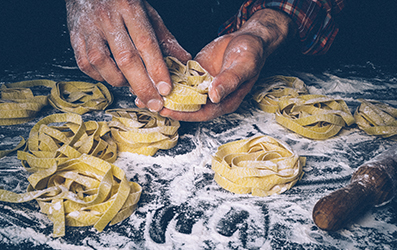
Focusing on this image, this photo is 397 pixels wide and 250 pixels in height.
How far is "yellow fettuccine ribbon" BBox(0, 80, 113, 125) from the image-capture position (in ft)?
7.61

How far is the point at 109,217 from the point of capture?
143 centimetres

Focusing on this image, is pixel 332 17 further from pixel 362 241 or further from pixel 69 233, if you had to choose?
pixel 69 233

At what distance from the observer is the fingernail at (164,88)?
1.92 meters

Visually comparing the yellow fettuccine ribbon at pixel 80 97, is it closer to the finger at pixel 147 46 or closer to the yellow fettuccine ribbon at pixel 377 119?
the finger at pixel 147 46

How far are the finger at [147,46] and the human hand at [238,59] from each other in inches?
9.5

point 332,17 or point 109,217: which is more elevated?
point 332,17

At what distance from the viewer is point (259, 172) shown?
5.56ft

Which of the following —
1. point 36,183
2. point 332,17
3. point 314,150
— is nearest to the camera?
point 36,183

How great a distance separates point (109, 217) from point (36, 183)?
1.75 ft

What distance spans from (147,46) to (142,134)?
629mm

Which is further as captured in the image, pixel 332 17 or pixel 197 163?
pixel 332 17

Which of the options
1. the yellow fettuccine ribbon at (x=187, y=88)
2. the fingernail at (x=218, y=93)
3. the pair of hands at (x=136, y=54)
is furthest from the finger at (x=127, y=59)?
the fingernail at (x=218, y=93)

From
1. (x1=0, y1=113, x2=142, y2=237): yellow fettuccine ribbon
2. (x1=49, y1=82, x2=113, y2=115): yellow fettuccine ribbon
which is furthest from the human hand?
(x1=49, y1=82, x2=113, y2=115): yellow fettuccine ribbon

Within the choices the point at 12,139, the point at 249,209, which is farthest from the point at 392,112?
the point at 12,139
